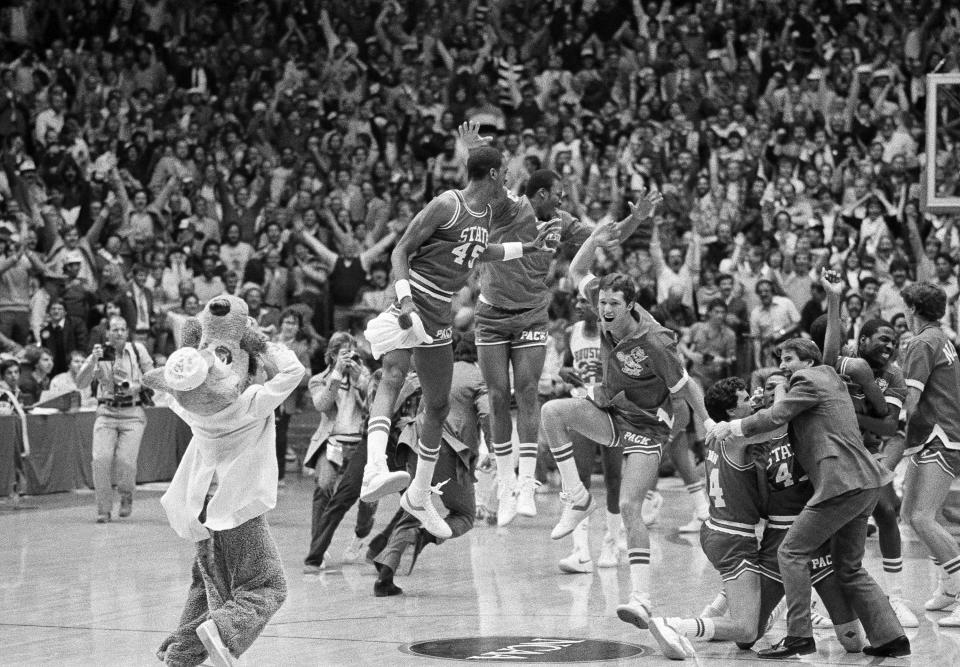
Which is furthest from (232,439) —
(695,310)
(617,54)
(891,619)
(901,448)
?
(617,54)

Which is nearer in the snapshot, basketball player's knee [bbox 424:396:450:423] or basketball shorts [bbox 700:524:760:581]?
basketball shorts [bbox 700:524:760:581]

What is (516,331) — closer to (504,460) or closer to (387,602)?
(504,460)

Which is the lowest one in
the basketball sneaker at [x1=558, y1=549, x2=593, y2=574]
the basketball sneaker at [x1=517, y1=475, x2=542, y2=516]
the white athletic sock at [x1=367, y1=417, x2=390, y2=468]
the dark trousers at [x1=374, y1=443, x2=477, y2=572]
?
the basketball sneaker at [x1=558, y1=549, x2=593, y2=574]

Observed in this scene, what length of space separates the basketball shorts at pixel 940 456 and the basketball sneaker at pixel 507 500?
288cm

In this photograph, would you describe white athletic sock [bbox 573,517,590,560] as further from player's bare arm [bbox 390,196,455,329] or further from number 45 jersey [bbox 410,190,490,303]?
player's bare arm [bbox 390,196,455,329]

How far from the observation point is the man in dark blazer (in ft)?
27.8

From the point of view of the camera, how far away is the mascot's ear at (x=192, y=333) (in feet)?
26.1

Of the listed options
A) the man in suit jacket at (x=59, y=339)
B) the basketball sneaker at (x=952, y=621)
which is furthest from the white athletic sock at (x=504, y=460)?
the man in suit jacket at (x=59, y=339)

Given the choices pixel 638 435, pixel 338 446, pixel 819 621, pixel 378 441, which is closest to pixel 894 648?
pixel 819 621

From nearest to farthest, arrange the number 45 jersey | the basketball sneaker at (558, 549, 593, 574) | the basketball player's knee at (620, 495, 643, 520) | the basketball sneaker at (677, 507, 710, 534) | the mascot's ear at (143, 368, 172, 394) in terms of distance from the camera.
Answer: the mascot's ear at (143, 368, 172, 394) → the number 45 jersey → the basketball player's knee at (620, 495, 643, 520) → the basketball sneaker at (558, 549, 593, 574) → the basketball sneaker at (677, 507, 710, 534)

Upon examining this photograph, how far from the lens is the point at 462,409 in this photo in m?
12.3

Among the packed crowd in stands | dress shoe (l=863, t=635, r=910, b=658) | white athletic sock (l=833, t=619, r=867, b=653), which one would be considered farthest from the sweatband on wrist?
the packed crowd in stands

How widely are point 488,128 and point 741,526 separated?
1431cm

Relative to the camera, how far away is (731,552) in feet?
28.8
